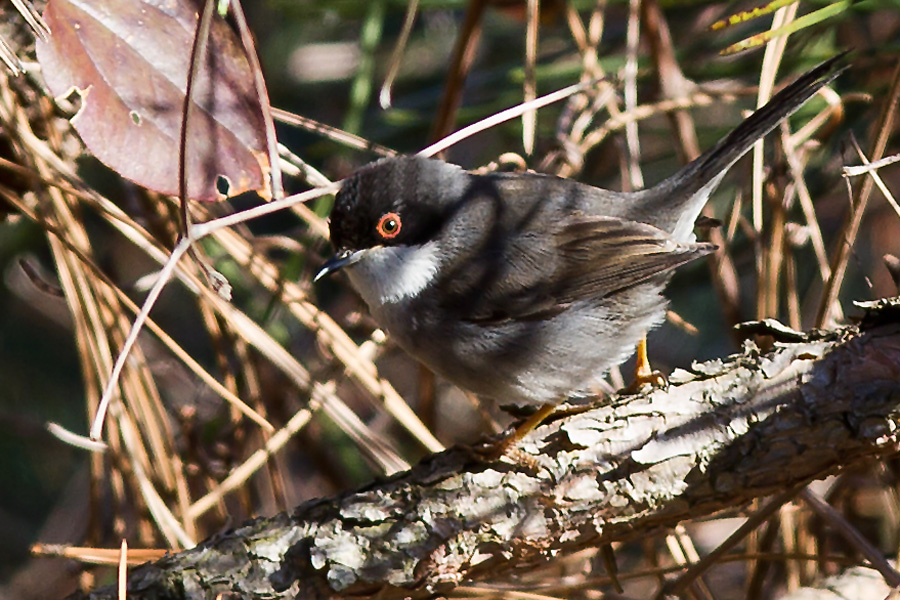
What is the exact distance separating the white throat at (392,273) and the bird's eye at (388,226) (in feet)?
0.15

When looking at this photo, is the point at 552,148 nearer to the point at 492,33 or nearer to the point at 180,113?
the point at 180,113

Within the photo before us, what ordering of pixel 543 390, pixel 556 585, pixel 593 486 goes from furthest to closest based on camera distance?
pixel 543 390
pixel 556 585
pixel 593 486

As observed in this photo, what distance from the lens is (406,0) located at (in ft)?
12.8

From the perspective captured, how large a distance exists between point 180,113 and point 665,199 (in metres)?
1.90

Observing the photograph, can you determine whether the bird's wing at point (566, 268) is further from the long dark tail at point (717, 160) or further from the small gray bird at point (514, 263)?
the long dark tail at point (717, 160)

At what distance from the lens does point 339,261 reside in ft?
10.0

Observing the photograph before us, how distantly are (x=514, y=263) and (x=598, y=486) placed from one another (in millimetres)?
1040

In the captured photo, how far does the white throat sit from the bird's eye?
0.05 m

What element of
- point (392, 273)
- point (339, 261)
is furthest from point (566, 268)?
point (339, 261)

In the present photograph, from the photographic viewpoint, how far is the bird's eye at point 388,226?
3123 millimetres

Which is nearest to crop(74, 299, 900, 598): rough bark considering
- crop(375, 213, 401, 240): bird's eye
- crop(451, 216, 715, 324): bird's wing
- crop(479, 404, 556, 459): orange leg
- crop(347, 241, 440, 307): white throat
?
crop(479, 404, 556, 459): orange leg

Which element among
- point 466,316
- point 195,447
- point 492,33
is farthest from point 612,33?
point 195,447

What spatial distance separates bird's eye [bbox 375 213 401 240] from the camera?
312 cm

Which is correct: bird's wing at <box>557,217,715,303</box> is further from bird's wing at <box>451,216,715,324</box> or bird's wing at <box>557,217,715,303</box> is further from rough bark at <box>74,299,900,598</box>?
rough bark at <box>74,299,900,598</box>
